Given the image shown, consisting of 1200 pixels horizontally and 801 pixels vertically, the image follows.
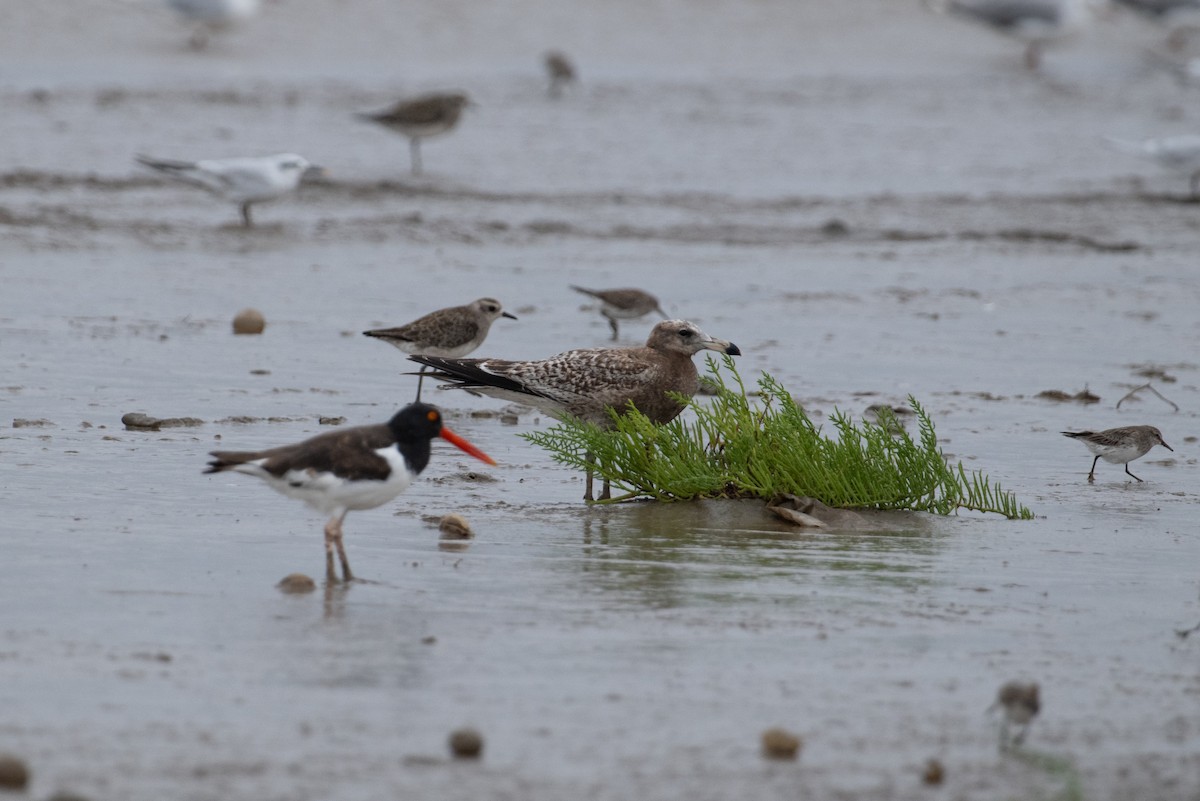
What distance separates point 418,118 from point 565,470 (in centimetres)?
1234

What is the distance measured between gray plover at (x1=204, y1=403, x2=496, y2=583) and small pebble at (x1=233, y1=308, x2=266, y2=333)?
5417 millimetres

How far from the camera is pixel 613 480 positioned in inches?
324

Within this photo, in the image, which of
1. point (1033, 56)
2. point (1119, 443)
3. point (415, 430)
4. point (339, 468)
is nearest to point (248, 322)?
point (415, 430)

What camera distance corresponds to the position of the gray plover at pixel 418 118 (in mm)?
20562

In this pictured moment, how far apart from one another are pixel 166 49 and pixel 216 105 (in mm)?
5003

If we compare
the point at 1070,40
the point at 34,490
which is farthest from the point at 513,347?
the point at 1070,40

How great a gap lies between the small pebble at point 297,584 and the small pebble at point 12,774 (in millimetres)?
2025

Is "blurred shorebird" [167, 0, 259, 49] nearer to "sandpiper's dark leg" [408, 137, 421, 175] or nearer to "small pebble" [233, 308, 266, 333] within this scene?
"sandpiper's dark leg" [408, 137, 421, 175]

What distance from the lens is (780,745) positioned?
489 centimetres

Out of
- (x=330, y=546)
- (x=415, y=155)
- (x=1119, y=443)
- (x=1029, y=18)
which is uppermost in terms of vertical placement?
(x=1029, y=18)

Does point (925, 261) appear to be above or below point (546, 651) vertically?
above

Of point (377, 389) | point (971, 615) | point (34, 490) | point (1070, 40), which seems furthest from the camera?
point (1070, 40)

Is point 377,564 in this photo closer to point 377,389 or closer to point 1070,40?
point 377,389

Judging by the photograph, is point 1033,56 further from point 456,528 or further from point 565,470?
point 456,528
